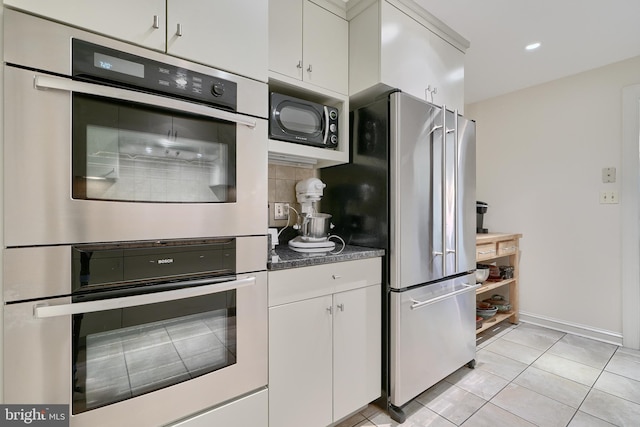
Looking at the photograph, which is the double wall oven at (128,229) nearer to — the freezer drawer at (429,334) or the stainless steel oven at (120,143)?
the stainless steel oven at (120,143)

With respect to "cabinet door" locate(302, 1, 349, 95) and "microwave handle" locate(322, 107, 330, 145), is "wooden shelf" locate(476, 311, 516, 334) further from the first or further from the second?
"cabinet door" locate(302, 1, 349, 95)

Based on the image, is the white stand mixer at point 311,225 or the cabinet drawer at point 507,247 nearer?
the white stand mixer at point 311,225

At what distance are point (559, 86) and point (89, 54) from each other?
3.77 metres

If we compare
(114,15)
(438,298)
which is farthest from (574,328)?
(114,15)

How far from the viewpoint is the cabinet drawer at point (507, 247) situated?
9.33 feet

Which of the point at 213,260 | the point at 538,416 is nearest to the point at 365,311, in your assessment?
the point at 213,260

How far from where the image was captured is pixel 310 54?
1.66m

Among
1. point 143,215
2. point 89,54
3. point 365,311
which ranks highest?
point 89,54

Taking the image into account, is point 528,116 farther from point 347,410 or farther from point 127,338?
point 127,338

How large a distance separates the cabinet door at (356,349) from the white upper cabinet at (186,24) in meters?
1.22

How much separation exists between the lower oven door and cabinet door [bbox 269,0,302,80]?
3.69 ft

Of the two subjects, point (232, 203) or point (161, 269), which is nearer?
point (161, 269)

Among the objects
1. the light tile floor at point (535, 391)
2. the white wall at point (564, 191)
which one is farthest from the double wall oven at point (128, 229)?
the white wall at point (564, 191)

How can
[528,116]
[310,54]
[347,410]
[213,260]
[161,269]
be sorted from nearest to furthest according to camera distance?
[161,269] < [213,260] < [347,410] < [310,54] < [528,116]
